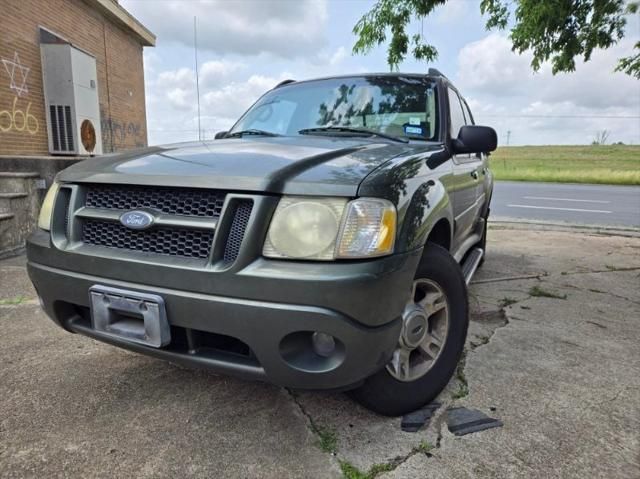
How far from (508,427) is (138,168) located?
1.92 m

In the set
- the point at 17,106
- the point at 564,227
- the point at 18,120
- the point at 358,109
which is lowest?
the point at 564,227

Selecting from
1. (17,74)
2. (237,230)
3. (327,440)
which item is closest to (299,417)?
(327,440)

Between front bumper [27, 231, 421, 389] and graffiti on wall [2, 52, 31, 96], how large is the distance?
7304 millimetres

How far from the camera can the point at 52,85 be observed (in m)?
8.23

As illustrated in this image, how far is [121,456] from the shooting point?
5.98 feet

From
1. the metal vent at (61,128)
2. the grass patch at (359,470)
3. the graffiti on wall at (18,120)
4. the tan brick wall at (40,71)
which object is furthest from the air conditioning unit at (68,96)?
the grass patch at (359,470)

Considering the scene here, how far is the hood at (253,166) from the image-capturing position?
1642mm

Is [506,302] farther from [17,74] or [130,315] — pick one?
[17,74]

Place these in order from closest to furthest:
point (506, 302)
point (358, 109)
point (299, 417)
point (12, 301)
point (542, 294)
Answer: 1. point (299, 417)
2. point (358, 109)
3. point (12, 301)
4. point (506, 302)
5. point (542, 294)

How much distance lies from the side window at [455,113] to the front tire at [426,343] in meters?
1.18

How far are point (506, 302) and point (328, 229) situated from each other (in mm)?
2778

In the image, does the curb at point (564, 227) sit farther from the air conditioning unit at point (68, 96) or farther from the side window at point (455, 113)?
the air conditioning unit at point (68, 96)

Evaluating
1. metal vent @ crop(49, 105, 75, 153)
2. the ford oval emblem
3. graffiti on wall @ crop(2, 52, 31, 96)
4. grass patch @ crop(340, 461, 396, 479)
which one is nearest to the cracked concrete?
grass patch @ crop(340, 461, 396, 479)

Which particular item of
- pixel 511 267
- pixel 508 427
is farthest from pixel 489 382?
pixel 511 267
